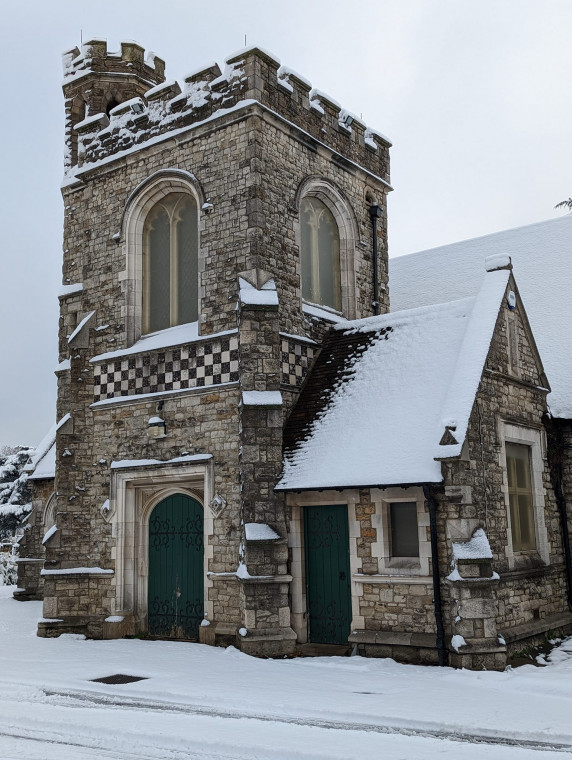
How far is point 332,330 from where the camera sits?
575 inches

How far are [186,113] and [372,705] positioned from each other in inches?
412

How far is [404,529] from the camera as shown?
11.4 m

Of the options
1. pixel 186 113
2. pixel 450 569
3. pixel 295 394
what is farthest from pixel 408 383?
pixel 186 113

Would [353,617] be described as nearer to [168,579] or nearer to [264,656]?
[264,656]

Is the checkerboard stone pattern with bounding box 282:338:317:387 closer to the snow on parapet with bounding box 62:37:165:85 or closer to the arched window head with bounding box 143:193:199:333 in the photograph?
A: the arched window head with bounding box 143:193:199:333

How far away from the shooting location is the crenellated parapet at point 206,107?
531 inches

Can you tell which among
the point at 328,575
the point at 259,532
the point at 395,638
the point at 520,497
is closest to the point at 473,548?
the point at 395,638

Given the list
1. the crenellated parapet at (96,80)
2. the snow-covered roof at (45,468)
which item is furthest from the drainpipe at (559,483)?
the snow-covered roof at (45,468)

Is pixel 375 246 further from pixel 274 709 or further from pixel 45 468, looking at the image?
pixel 45 468

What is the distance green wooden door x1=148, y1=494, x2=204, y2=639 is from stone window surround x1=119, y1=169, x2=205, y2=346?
3268 millimetres

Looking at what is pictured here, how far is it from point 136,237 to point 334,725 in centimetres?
1005

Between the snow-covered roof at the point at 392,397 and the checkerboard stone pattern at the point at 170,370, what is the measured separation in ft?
4.87

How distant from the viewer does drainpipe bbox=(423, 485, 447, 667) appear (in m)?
10.4

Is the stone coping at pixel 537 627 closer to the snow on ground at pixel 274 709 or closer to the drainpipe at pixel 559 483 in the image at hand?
the snow on ground at pixel 274 709
